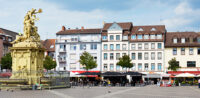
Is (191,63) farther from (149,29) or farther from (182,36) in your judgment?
(149,29)

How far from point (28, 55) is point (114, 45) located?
46014mm

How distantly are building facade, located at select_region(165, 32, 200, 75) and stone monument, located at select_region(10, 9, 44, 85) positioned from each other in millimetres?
44150

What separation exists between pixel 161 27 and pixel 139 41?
6.37 metres

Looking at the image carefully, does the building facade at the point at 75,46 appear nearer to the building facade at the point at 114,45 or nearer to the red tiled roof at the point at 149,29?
the building facade at the point at 114,45

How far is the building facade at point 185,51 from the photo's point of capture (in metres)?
71.6

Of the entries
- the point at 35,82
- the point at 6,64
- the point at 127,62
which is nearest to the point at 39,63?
the point at 35,82

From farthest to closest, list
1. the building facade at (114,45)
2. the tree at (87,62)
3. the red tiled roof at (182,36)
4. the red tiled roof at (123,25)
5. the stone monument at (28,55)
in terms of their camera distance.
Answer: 1. the red tiled roof at (123,25)
2. the building facade at (114,45)
3. the red tiled roof at (182,36)
4. the tree at (87,62)
5. the stone monument at (28,55)

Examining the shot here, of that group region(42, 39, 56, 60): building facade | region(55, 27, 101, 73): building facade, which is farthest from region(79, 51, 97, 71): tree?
region(42, 39, 56, 60): building facade

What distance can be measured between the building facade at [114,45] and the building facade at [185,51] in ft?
31.0

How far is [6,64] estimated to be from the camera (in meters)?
74.6

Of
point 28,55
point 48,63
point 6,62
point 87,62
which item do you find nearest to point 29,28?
point 28,55

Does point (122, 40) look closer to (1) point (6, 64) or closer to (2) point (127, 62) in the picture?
(2) point (127, 62)

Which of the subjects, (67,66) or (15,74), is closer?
(15,74)

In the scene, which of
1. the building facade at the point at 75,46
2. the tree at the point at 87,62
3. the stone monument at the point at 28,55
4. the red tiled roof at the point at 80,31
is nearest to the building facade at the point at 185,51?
the building facade at the point at 75,46
